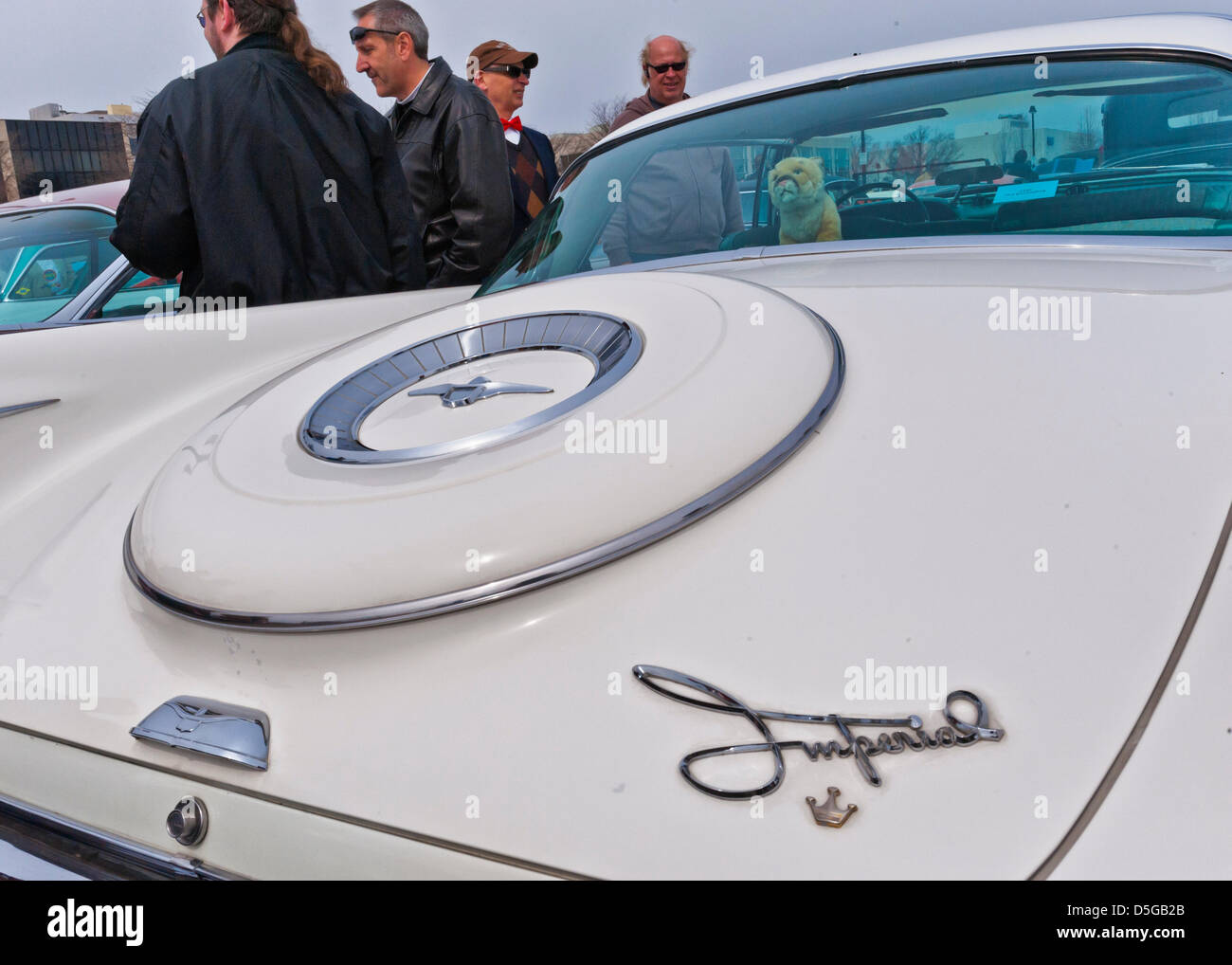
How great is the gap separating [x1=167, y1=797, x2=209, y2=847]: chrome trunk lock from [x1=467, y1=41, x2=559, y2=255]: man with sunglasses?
3678 mm

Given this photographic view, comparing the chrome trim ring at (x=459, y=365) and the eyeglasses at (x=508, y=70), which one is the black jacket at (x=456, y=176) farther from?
the chrome trim ring at (x=459, y=365)

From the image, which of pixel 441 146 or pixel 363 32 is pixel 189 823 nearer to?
pixel 441 146

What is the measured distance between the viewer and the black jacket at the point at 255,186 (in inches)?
92.7

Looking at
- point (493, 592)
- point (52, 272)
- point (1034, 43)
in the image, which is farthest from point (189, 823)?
point (52, 272)

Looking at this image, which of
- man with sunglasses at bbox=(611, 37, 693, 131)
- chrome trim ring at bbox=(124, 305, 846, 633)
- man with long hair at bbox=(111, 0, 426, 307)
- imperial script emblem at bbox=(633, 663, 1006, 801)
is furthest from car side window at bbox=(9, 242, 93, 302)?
imperial script emblem at bbox=(633, 663, 1006, 801)

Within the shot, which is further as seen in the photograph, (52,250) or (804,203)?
(52,250)

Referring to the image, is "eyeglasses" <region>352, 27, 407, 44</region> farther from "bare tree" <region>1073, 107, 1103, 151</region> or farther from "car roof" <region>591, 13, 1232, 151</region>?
"bare tree" <region>1073, 107, 1103, 151</region>

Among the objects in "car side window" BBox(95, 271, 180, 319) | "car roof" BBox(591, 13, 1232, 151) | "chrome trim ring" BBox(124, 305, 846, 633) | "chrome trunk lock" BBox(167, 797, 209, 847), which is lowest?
"chrome trunk lock" BBox(167, 797, 209, 847)

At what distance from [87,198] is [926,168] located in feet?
9.77

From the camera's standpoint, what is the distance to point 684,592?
41.9 inches

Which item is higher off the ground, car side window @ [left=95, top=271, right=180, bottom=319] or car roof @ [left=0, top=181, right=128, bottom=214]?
car roof @ [left=0, top=181, right=128, bottom=214]

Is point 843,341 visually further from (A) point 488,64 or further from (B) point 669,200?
(A) point 488,64

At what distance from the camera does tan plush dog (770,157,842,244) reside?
6.97 ft

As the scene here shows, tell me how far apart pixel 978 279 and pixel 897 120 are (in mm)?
690
